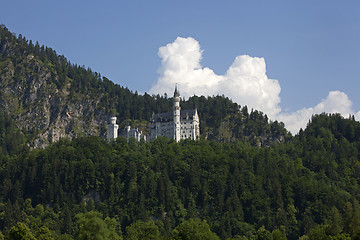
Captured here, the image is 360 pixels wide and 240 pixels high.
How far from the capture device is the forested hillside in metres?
151

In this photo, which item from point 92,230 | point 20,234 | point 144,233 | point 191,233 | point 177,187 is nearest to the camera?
point 20,234

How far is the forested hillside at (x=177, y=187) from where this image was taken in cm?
15112

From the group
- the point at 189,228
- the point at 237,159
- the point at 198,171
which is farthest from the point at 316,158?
the point at 189,228

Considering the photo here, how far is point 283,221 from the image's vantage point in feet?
487

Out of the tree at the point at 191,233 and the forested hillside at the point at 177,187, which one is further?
the forested hillside at the point at 177,187

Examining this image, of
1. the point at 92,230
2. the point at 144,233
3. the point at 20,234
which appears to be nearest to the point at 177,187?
the point at 144,233

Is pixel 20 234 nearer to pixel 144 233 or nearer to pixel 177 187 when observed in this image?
pixel 144 233

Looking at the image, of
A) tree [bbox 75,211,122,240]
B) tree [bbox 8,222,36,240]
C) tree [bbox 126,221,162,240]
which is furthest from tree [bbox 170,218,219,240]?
tree [bbox 8,222,36,240]

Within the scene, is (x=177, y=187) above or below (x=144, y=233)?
above

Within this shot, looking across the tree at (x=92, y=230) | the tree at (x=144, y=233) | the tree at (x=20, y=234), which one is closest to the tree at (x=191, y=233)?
the tree at (x=144, y=233)

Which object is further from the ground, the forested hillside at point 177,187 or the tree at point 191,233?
the forested hillside at point 177,187

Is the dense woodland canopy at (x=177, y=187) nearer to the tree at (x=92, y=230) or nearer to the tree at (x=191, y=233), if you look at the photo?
the tree at (x=92, y=230)

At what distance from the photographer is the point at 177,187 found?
551 ft

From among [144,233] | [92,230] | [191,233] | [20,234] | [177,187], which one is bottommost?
[144,233]
